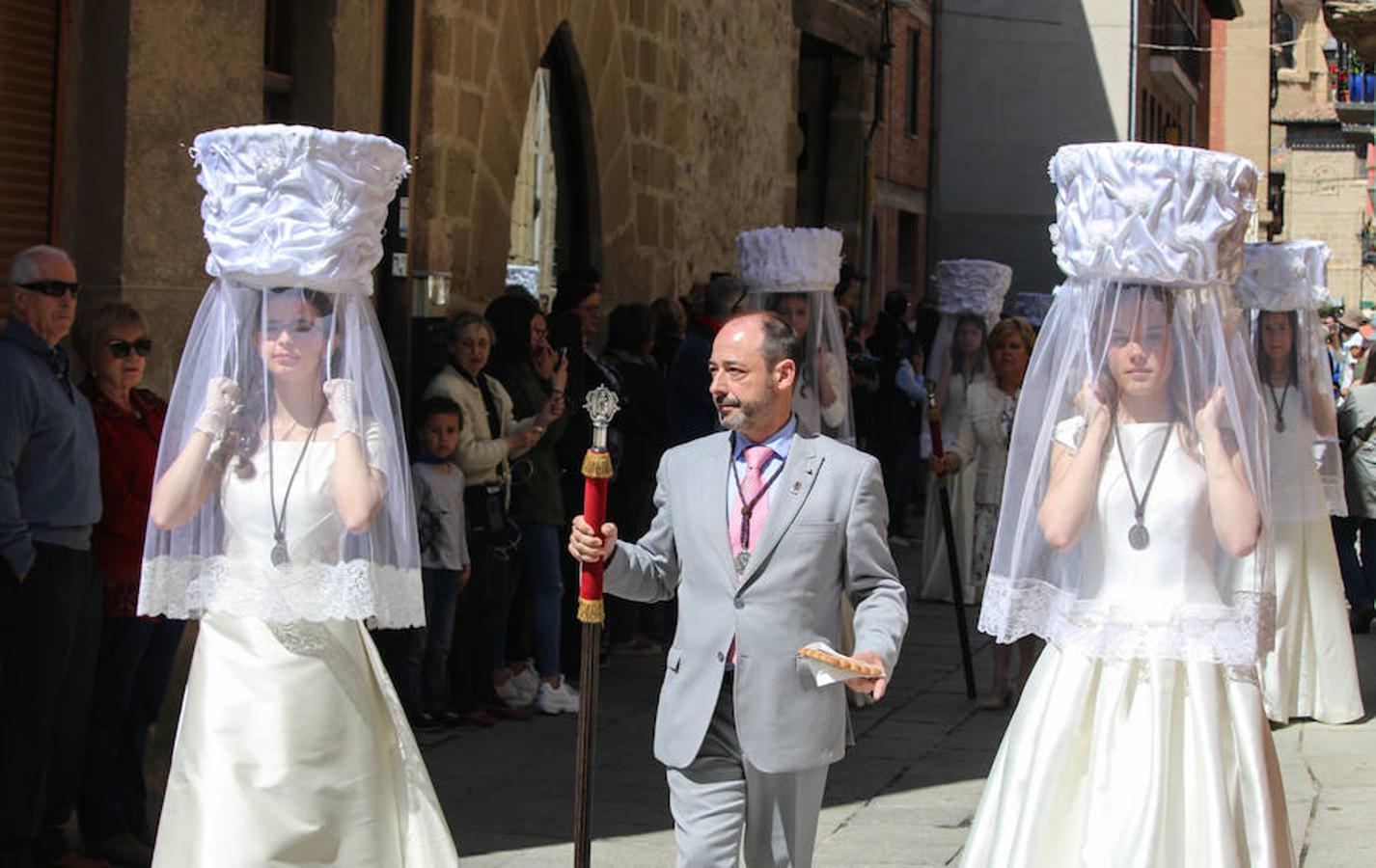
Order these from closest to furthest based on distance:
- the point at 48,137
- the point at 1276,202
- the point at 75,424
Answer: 1. the point at 75,424
2. the point at 48,137
3. the point at 1276,202

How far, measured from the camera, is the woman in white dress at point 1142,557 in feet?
18.2

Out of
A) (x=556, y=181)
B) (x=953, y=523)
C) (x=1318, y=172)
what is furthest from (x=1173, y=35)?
(x=556, y=181)

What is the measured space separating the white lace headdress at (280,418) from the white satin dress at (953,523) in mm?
8183

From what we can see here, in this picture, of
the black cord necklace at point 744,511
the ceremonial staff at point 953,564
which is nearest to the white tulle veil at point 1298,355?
the ceremonial staff at point 953,564

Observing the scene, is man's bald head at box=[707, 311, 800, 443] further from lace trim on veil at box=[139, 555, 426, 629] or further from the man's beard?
lace trim on veil at box=[139, 555, 426, 629]

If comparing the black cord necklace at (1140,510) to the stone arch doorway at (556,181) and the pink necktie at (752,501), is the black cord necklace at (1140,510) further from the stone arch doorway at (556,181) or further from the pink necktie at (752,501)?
the stone arch doorway at (556,181)

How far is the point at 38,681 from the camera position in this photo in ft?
21.6

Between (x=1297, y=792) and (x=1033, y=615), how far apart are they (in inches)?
129

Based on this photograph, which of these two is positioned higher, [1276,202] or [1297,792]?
[1276,202]

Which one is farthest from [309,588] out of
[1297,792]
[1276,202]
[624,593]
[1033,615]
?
[1276,202]

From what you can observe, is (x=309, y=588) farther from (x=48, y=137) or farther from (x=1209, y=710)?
(x=48, y=137)

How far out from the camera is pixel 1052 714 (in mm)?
5684

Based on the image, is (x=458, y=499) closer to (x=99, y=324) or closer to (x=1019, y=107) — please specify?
(x=99, y=324)

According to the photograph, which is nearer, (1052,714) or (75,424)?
(1052,714)
